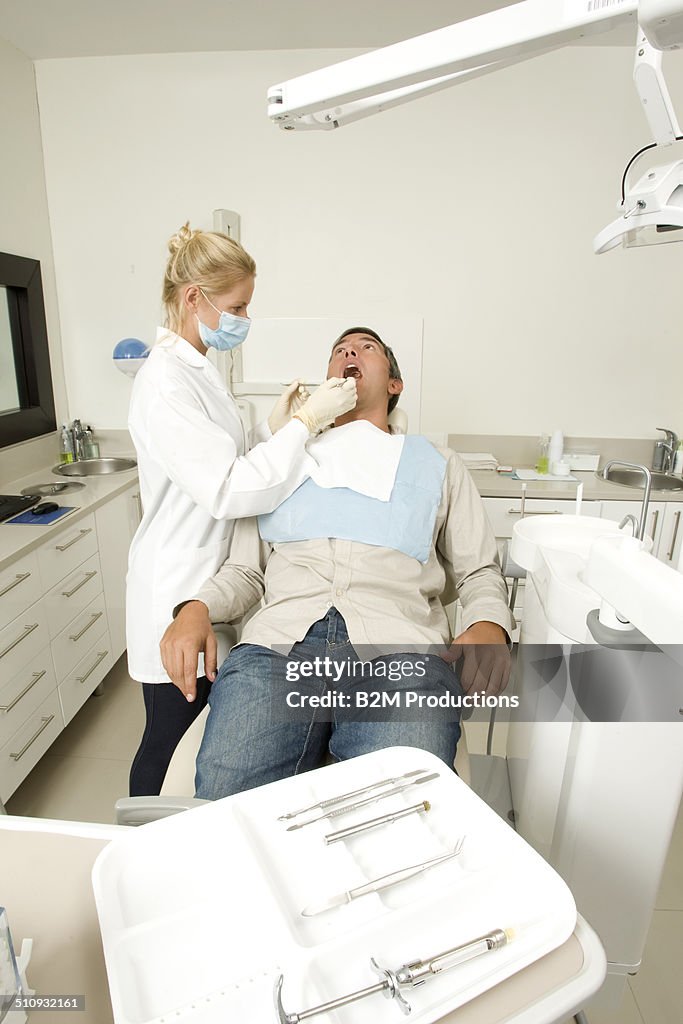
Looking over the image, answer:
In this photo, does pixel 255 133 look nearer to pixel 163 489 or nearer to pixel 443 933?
pixel 163 489

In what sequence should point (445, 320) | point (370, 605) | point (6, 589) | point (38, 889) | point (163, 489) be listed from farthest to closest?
point (445, 320)
point (6, 589)
point (163, 489)
point (370, 605)
point (38, 889)

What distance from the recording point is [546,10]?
801 millimetres

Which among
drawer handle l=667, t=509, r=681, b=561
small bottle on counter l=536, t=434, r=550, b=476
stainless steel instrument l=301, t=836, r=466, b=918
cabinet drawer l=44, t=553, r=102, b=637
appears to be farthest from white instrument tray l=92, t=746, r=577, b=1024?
small bottle on counter l=536, t=434, r=550, b=476

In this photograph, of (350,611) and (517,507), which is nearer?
(350,611)

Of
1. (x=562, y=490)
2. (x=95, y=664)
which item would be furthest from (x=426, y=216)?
(x=95, y=664)

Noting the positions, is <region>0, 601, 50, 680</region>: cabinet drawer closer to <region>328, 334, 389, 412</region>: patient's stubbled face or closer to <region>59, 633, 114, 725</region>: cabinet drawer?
<region>59, 633, 114, 725</region>: cabinet drawer

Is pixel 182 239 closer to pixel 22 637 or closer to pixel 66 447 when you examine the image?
pixel 22 637

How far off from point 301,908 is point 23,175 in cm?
311

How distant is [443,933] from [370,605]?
32.1 inches

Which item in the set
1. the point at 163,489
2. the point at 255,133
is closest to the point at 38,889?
the point at 163,489

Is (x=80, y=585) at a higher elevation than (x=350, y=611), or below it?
below

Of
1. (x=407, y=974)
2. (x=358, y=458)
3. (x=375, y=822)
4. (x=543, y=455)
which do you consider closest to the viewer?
(x=407, y=974)

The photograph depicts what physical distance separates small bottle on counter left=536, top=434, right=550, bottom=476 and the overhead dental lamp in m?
2.00

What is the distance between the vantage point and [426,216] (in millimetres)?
2797
